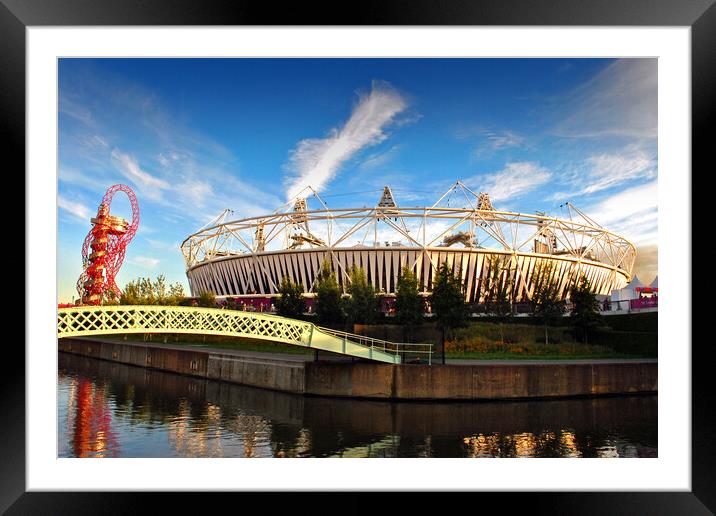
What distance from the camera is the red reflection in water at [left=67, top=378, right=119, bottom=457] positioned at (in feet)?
52.6

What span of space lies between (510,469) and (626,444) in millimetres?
8643

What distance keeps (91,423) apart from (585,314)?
2913 centimetres

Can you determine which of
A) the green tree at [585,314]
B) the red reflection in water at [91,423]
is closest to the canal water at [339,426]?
the red reflection in water at [91,423]

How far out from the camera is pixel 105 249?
69.1 metres

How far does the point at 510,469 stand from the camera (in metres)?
10.3

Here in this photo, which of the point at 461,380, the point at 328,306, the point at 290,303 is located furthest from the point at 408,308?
the point at 290,303

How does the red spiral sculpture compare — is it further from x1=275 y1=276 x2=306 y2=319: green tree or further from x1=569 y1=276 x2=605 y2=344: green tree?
x1=569 y1=276 x2=605 y2=344: green tree

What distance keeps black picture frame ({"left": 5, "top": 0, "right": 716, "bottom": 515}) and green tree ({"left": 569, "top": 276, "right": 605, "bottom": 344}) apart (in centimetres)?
2611

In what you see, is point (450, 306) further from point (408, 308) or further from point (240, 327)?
point (240, 327)
